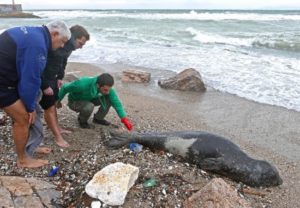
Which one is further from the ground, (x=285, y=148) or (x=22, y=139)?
(x=22, y=139)

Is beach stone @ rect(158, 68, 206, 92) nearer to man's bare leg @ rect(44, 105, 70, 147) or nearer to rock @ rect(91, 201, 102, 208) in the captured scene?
man's bare leg @ rect(44, 105, 70, 147)

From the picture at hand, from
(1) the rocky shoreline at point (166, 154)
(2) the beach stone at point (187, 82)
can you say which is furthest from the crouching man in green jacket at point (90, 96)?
(2) the beach stone at point (187, 82)

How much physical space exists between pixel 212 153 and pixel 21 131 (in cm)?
225

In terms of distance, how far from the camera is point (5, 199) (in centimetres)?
380

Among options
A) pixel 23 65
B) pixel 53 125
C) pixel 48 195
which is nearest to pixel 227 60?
pixel 53 125

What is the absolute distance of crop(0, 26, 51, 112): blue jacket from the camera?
13.2 ft

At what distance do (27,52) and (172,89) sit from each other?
615 centimetres

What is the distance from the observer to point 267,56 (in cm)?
1546

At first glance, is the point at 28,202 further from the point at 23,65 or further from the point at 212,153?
the point at 212,153

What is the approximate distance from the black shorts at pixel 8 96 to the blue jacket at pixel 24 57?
0.05 meters

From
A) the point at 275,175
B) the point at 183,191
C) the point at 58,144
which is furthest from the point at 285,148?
the point at 58,144

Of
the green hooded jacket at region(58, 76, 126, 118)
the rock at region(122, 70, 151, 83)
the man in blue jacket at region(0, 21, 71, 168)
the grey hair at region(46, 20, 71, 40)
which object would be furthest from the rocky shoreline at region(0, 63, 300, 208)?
the grey hair at region(46, 20, 71, 40)

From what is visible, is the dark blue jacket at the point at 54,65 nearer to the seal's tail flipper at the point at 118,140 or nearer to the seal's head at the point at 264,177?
the seal's tail flipper at the point at 118,140

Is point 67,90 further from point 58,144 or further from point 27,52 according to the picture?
point 27,52
